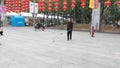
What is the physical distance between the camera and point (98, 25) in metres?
34.1

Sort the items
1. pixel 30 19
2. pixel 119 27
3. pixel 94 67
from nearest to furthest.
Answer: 1. pixel 94 67
2. pixel 119 27
3. pixel 30 19

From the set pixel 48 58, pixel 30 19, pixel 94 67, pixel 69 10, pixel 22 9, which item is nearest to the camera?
pixel 94 67

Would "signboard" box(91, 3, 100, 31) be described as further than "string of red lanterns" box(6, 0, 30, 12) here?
No

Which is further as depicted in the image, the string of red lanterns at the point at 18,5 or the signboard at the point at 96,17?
the string of red lanterns at the point at 18,5

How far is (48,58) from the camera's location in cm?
1209

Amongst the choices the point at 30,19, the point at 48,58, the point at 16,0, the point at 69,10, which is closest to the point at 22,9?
the point at 16,0

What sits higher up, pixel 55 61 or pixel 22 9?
pixel 22 9

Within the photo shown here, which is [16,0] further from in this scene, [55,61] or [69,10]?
[55,61]

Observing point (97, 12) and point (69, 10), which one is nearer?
point (97, 12)

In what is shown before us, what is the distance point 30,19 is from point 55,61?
47.0 m

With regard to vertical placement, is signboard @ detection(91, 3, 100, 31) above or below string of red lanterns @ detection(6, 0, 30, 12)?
below

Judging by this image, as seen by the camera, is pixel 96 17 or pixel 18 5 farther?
pixel 18 5

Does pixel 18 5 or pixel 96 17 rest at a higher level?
pixel 18 5

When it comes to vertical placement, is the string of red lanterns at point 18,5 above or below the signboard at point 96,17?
above
